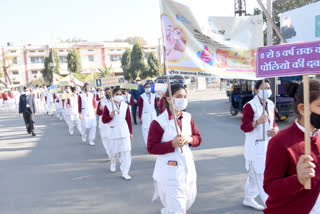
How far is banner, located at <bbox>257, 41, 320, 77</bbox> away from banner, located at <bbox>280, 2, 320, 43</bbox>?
36.3ft

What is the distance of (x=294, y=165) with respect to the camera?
6.53ft

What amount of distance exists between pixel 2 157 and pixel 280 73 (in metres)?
9.23

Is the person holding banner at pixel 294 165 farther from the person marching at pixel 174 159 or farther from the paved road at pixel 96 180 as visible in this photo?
the paved road at pixel 96 180

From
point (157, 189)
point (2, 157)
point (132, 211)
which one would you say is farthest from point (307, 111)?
point (2, 157)

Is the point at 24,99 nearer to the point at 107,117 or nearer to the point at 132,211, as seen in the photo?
the point at 107,117

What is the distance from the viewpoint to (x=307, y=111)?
183cm

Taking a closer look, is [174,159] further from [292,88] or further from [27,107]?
[27,107]

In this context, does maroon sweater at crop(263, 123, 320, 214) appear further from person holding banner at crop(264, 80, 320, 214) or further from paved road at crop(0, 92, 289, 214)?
paved road at crop(0, 92, 289, 214)

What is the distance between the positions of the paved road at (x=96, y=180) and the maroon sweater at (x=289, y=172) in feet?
8.55

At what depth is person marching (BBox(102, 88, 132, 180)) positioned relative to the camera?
6.50 meters

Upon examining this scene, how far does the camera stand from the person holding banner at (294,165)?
1982mm

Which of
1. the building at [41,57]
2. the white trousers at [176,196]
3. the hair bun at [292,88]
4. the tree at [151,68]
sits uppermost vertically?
the building at [41,57]

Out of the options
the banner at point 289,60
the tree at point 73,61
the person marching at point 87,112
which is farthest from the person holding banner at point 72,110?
the tree at point 73,61

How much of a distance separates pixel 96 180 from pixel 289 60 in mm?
5123
